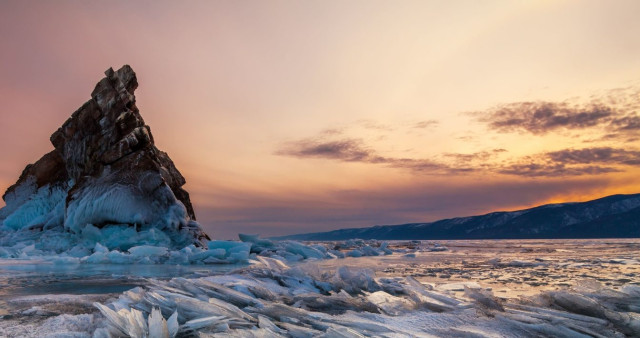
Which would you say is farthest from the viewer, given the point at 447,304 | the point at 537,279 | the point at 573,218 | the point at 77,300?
the point at 573,218

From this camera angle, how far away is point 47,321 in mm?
3197

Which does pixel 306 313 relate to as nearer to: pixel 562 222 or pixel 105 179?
pixel 105 179


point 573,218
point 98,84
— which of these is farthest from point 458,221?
point 98,84

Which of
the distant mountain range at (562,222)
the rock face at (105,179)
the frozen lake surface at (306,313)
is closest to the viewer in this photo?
the frozen lake surface at (306,313)

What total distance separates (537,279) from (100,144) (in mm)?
20263

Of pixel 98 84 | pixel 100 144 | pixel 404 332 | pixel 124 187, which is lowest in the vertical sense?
pixel 404 332

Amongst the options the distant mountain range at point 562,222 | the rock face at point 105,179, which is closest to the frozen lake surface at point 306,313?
the rock face at point 105,179

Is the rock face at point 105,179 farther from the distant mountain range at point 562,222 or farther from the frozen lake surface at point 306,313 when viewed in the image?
the distant mountain range at point 562,222

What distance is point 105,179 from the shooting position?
18.1 m

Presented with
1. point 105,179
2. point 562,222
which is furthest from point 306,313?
point 562,222

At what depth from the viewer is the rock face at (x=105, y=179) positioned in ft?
57.2

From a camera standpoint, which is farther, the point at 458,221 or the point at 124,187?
the point at 458,221

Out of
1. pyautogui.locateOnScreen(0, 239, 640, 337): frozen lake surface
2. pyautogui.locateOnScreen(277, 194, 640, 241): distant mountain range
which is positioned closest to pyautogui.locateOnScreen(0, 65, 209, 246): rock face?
pyautogui.locateOnScreen(0, 239, 640, 337): frozen lake surface

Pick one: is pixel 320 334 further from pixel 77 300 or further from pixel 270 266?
pixel 270 266
